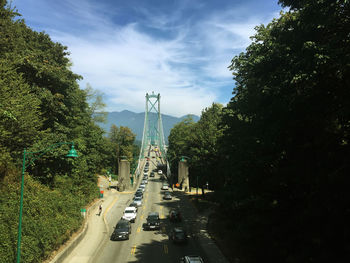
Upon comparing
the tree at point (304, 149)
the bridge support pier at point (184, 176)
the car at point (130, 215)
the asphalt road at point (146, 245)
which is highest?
the tree at point (304, 149)

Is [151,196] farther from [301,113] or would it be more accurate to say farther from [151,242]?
[301,113]

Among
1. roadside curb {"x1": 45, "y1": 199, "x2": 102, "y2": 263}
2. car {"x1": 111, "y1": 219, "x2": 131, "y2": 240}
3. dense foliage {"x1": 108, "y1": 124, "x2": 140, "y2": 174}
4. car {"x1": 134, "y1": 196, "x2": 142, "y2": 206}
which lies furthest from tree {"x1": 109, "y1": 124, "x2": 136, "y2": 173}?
car {"x1": 111, "y1": 219, "x2": 131, "y2": 240}

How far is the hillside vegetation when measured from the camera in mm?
15836

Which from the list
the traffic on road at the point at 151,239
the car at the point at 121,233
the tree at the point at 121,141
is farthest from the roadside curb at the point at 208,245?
the tree at the point at 121,141

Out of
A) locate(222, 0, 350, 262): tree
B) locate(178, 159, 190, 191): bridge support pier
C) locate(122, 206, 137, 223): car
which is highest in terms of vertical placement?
locate(222, 0, 350, 262): tree

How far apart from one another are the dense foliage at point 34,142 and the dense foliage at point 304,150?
13817 millimetres

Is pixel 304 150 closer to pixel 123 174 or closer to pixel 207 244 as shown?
pixel 207 244

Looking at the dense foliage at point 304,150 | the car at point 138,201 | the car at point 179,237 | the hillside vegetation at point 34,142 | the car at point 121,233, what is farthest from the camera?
the car at point 138,201

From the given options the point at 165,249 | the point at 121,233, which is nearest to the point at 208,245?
the point at 165,249

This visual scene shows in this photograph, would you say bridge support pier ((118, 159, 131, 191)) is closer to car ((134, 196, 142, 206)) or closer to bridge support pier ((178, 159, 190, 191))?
car ((134, 196, 142, 206))

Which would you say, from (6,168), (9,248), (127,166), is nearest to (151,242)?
(9,248)

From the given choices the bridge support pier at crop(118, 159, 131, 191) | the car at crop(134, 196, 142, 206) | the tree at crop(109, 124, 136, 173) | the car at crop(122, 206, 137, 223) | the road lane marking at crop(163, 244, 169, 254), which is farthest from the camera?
the tree at crop(109, 124, 136, 173)

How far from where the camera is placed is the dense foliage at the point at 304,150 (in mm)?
8344

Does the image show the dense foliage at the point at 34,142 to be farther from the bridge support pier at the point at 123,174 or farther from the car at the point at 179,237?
the bridge support pier at the point at 123,174
